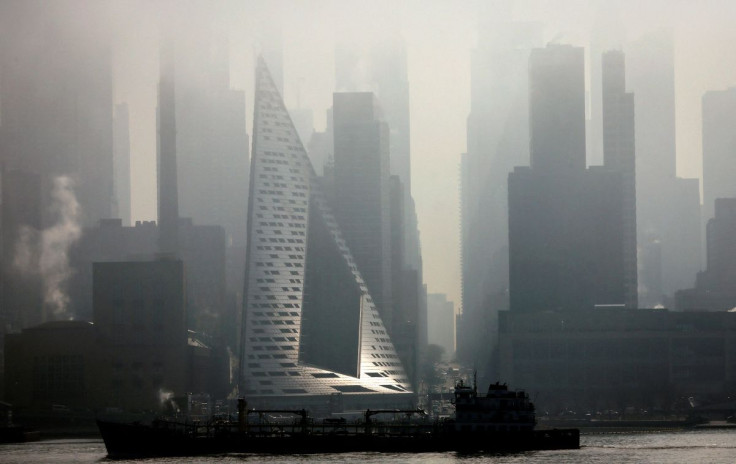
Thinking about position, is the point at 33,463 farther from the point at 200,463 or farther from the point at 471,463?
the point at 471,463

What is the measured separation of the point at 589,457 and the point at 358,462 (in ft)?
97.3

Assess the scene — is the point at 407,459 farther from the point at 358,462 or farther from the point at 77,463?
the point at 77,463

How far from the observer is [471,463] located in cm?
18812

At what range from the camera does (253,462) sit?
639 ft

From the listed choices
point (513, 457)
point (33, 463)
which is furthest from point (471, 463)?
point (33, 463)

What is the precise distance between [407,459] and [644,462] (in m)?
29.7

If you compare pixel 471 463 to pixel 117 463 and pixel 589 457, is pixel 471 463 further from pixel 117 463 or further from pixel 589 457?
pixel 117 463

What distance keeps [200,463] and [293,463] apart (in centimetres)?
1148

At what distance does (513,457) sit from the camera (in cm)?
19700

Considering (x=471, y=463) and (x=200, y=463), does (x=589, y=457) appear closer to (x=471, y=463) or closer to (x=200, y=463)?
(x=471, y=463)

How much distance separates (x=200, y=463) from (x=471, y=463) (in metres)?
33.3

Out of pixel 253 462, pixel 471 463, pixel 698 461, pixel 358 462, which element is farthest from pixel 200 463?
pixel 698 461

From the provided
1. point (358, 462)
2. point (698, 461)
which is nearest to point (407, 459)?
point (358, 462)

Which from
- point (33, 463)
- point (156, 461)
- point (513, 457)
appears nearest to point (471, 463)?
point (513, 457)
